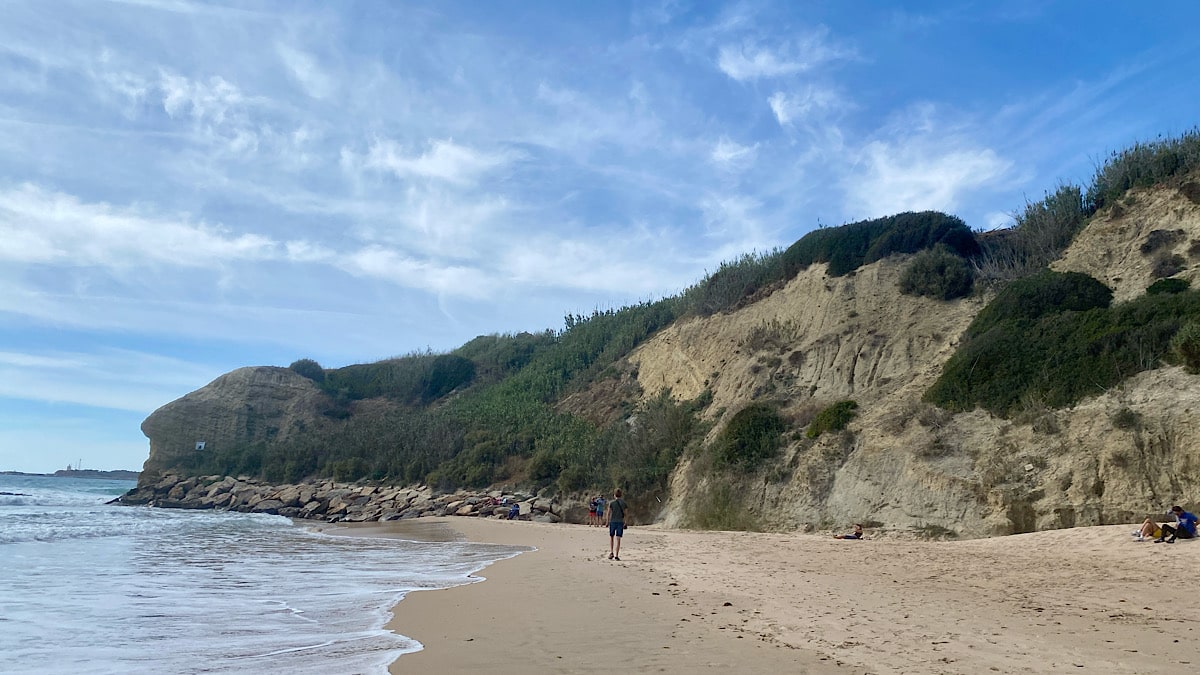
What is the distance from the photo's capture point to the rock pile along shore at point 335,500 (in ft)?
103

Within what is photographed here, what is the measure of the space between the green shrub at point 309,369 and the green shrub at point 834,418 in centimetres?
5664

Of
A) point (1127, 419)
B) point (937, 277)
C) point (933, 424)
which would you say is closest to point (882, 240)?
point (937, 277)

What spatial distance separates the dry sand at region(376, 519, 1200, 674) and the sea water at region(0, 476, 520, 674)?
751 millimetres

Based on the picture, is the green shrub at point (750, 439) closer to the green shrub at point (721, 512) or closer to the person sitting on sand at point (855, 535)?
the green shrub at point (721, 512)

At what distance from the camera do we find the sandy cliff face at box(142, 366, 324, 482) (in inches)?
2302

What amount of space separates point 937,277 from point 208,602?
26.5m

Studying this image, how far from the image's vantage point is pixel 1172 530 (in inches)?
496

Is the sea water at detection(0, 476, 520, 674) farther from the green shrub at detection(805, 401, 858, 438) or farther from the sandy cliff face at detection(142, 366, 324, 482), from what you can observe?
the sandy cliff face at detection(142, 366, 324, 482)

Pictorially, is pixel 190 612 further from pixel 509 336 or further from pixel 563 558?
pixel 509 336

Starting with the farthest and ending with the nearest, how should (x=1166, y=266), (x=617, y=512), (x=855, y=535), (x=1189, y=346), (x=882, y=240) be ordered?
(x=882, y=240), (x=1166, y=266), (x=855, y=535), (x=1189, y=346), (x=617, y=512)

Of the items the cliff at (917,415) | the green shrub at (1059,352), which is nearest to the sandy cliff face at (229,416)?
the cliff at (917,415)

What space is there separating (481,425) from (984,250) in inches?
1129

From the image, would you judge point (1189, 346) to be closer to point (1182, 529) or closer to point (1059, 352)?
point (1059, 352)

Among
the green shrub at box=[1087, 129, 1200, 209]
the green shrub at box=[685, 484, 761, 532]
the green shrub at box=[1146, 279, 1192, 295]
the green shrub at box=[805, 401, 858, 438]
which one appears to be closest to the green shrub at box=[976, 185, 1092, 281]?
the green shrub at box=[1087, 129, 1200, 209]
